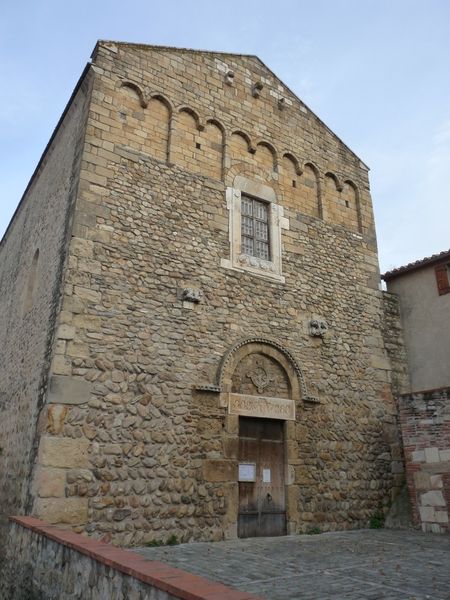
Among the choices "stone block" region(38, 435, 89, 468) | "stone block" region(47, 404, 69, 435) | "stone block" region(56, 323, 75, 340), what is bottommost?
"stone block" region(38, 435, 89, 468)

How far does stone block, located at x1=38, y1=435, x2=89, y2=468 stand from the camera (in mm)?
6762

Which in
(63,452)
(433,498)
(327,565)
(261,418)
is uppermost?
(261,418)

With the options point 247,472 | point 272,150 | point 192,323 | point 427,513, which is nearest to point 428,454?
point 427,513

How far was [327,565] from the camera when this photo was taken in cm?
590

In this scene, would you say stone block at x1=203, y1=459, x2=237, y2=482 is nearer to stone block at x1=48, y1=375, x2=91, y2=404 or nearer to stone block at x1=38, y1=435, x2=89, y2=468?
stone block at x1=38, y1=435, x2=89, y2=468

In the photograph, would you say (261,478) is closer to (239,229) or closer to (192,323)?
(192,323)

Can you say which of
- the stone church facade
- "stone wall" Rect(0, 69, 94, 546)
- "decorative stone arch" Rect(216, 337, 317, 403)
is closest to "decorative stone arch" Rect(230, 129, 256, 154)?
the stone church facade

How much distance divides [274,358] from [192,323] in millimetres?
1896

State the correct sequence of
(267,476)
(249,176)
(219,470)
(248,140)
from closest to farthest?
(219,470)
(267,476)
(249,176)
(248,140)

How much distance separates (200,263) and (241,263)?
999 millimetres

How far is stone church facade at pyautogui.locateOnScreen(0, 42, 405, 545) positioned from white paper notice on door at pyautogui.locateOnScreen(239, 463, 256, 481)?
3 cm

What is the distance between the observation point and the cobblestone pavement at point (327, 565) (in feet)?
15.3

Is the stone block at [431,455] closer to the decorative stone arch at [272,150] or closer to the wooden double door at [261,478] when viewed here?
the wooden double door at [261,478]

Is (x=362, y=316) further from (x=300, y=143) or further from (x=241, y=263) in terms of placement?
(x=300, y=143)
